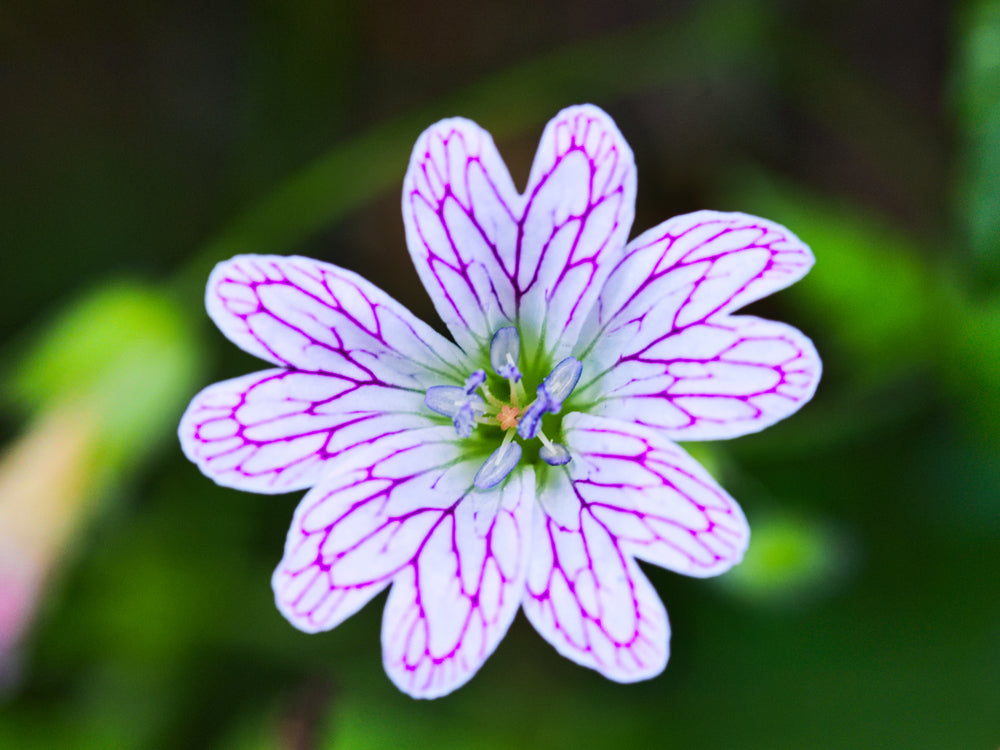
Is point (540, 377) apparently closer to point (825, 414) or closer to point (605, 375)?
point (605, 375)

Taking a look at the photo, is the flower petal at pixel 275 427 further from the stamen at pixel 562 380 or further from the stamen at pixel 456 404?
the stamen at pixel 562 380

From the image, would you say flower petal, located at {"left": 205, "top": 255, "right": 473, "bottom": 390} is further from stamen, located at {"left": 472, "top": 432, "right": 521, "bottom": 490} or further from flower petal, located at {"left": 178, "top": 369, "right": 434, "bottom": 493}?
stamen, located at {"left": 472, "top": 432, "right": 521, "bottom": 490}

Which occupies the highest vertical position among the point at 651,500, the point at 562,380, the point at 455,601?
the point at 562,380

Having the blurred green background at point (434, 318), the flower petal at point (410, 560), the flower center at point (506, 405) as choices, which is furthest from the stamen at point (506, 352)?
the blurred green background at point (434, 318)

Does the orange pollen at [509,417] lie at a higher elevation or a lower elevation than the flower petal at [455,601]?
higher

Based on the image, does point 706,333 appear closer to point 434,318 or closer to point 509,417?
point 509,417

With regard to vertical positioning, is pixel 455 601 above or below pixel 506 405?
below

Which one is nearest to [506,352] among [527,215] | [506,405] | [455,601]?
[506,405]
